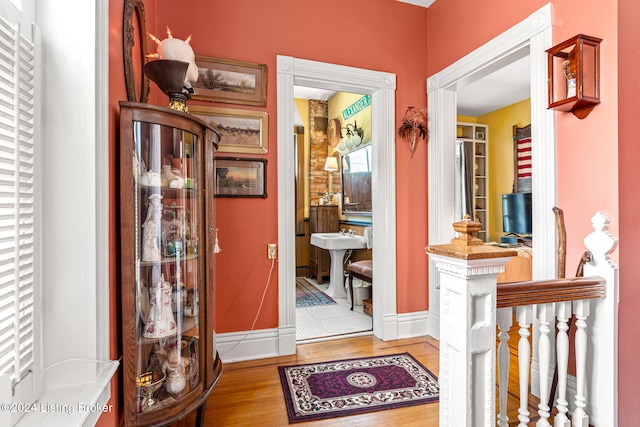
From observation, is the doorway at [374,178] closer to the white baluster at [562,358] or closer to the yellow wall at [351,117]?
the yellow wall at [351,117]

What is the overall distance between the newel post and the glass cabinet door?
1.20 metres

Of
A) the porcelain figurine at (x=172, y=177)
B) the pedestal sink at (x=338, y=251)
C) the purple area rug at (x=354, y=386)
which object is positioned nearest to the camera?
the porcelain figurine at (x=172, y=177)

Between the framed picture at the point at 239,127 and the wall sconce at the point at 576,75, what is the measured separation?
77.8 inches

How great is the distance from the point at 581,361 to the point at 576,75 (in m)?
1.45

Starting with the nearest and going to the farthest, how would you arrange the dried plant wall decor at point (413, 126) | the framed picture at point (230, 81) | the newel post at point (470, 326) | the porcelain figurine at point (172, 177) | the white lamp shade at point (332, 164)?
the newel post at point (470, 326) → the porcelain figurine at point (172, 177) → the framed picture at point (230, 81) → the dried plant wall decor at point (413, 126) → the white lamp shade at point (332, 164)

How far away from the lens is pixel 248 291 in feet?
8.84

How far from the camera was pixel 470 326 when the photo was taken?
3.94ft

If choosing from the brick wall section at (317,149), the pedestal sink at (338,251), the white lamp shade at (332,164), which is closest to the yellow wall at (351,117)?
the brick wall section at (317,149)

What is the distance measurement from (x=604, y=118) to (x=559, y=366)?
4.22 ft

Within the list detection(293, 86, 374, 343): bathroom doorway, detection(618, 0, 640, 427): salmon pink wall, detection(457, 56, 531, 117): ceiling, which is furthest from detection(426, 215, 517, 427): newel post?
detection(457, 56, 531, 117): ceiling

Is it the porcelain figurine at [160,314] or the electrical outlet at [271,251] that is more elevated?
the electrical outlet at [271,251]

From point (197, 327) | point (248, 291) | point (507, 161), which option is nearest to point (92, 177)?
point (197, 327)

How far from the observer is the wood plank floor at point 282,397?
1.87 meters

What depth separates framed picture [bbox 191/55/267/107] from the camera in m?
2.58
